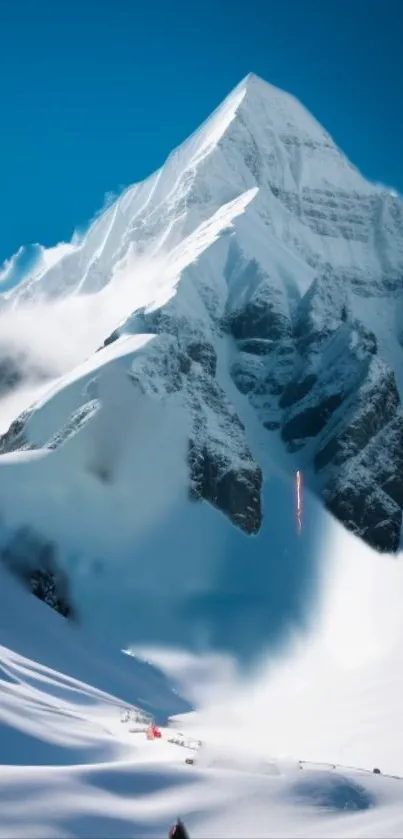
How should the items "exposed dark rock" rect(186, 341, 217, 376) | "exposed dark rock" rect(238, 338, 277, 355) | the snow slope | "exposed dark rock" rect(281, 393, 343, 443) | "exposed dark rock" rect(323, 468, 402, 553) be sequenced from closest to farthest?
the snow slope < "exposed dark rock" rect(323, 468, 402, 553) < "exposed dark rock" rect(186, 341, 217, 376) < "exposed dark rock" rect(281, 393, 343, 443) < "exposed dark rock" rect(238, 338, 277, 355)

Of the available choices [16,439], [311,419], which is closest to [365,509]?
[311,419]

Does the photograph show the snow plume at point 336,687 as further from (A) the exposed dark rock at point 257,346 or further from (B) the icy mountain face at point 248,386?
(A) the exposed dark rock at point 257,346

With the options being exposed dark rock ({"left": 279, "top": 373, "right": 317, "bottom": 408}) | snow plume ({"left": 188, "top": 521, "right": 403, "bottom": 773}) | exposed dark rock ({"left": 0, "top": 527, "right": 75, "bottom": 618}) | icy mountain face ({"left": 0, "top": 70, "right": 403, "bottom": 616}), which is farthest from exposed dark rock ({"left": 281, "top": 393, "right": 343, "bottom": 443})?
exposed dark rock ({"left": 0, "top": 527, "right": 75, "bottom": 618})

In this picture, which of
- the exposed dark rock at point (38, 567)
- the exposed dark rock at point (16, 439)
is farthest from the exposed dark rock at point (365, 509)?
the exposed dark rock at point (38, 567)

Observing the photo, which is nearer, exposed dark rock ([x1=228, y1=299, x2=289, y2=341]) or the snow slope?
the snow slope

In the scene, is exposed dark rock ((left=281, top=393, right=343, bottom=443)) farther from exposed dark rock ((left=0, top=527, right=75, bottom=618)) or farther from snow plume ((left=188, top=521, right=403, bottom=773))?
exposed dark rock ((left=0, top=527, right=75, bottom=618))

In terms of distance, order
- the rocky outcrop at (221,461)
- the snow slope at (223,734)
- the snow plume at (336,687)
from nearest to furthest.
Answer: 1. the snow slope at (223,734)
2. the snow plume at (336,687)
3. the rocky outcrop at (221,461)

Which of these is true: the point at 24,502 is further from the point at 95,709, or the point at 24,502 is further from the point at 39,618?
the point at 95,709

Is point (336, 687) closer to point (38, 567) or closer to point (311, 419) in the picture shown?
point (38, 567)

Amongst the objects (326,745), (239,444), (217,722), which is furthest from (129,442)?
(326,745)
